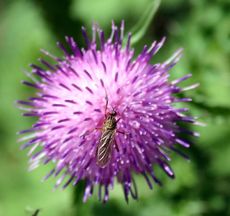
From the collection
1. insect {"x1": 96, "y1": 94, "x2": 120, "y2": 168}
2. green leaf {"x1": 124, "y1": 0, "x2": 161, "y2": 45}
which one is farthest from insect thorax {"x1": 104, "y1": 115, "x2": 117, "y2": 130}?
green leaf {"x1": 124, "y1": 0, "x2": 161, "y2": 45}

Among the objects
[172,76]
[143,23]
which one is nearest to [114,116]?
[143,23]

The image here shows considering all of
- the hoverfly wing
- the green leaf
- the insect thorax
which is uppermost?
the green leaf

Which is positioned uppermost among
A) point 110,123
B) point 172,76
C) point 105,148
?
point 172,76

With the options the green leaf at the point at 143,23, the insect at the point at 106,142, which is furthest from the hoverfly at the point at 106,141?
the green leaf at the point at 143,23

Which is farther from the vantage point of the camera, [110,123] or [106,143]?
[110,123]

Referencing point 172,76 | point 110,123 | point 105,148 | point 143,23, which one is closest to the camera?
point 105,148

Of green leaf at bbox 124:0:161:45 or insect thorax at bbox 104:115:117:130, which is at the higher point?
green leaf at bbox 124:0:161:45

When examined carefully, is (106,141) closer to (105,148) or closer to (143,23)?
(105,148)

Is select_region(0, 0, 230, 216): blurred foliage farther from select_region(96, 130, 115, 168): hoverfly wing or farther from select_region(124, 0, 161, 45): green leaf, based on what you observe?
select_region(96, 130, 115, 168): hoverfly wing
